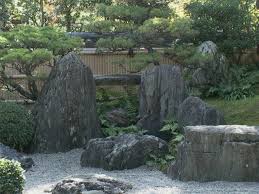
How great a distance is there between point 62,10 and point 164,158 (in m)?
12.7

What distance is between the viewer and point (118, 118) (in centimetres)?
1483

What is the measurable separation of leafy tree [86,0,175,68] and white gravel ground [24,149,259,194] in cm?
365

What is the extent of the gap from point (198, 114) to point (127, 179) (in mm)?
3264

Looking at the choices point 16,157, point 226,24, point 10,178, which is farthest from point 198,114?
point 10,178

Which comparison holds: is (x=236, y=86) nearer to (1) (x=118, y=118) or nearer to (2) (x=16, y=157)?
(1) (x=118, y=118)

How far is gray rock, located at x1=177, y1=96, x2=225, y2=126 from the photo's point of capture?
12656 millimetres

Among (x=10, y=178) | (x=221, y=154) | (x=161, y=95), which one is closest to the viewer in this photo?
(x=10, y=178)

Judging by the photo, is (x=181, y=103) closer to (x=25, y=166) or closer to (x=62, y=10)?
(x=25, y=166)

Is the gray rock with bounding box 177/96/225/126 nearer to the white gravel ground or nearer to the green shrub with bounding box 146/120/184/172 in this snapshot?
the green shrub with bounding box 146/120/184/172

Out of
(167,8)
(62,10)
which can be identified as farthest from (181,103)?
(62,10)

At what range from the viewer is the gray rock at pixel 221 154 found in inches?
379

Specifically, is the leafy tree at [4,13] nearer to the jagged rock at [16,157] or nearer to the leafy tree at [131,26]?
the leafy tree at [131,26]

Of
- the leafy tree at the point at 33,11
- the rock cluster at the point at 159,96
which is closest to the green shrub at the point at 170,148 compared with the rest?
the rock cluster at the point at 159,96

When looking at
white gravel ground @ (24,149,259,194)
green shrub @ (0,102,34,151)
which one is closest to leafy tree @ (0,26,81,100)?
green shrub @ (0,102,34,151)
